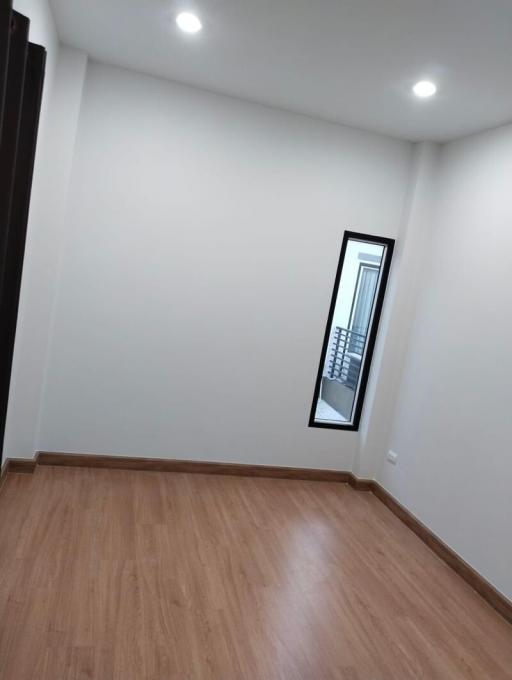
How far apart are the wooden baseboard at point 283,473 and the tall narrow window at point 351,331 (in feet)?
1.42

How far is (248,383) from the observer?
13.7 ft

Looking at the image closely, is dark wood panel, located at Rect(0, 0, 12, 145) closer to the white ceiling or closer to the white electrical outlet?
the white ceiling

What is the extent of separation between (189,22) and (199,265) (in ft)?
5.31

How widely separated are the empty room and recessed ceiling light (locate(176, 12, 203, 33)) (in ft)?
0.12

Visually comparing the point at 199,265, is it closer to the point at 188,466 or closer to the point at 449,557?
the point at 188,466

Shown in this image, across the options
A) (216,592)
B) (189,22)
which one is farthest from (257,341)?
(189,22)

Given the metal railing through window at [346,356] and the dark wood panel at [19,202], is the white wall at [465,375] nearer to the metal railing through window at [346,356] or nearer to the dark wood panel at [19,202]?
the metal railing through window at [346,356]

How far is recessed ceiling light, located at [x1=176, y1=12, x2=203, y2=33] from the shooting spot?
2.69m

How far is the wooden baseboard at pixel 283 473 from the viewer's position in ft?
10.5

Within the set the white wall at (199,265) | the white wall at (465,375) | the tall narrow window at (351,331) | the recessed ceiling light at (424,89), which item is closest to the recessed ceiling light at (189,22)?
the white wall at (199,265)

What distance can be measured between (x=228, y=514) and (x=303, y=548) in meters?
0.57

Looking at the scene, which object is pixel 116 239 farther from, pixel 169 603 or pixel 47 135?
pixel 169 603

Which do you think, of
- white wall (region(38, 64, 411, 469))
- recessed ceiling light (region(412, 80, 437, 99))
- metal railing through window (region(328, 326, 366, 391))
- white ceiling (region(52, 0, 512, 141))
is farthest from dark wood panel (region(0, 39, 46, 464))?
metal railing through window (region(328, 326, 366, 391))

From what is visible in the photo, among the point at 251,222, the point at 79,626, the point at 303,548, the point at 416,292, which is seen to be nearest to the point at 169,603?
the point at 79,626
